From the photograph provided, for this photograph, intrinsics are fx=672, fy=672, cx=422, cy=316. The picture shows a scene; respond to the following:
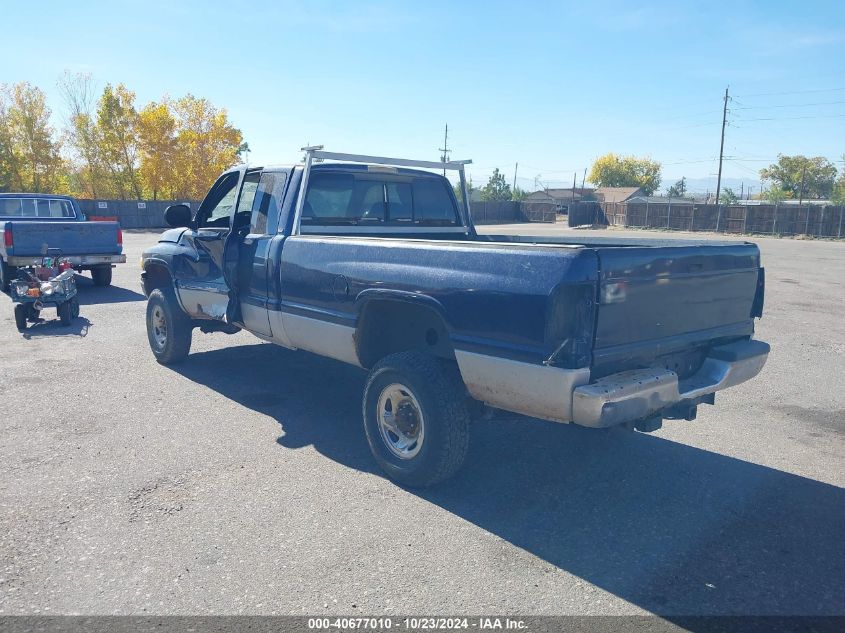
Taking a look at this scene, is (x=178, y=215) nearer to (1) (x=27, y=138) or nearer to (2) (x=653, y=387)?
(2) (x=653, y=387)

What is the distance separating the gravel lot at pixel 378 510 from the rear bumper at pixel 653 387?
0.71 metres

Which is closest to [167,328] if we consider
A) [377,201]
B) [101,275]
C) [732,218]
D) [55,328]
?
[377,201]

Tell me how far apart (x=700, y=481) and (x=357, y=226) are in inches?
134

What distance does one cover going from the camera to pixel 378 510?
13.1 feet

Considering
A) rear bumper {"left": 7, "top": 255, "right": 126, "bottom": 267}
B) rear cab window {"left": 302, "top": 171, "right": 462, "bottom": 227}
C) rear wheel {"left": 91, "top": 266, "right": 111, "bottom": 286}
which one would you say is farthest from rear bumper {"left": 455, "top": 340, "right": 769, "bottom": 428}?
rear wheel {"left": 91, "top": 266, "right": 111, "bottom": 286}

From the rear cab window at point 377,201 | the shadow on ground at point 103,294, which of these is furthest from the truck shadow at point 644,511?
the shadow on ground at point 103,294

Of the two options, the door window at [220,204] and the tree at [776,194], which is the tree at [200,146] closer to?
the door window at [220,204]

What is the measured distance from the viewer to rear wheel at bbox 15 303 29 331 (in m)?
9.18

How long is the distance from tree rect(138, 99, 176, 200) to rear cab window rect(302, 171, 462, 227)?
153 feet

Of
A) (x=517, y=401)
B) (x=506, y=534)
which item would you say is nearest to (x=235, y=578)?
(x=506, y=534)

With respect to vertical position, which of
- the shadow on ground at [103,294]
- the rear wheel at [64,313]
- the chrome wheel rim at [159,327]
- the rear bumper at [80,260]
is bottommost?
the shadow on ground at [103,294]

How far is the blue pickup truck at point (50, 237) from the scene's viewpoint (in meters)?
11.8

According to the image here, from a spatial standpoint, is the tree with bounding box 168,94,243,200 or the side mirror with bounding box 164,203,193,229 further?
the tree with bounding box 168,94,243,200

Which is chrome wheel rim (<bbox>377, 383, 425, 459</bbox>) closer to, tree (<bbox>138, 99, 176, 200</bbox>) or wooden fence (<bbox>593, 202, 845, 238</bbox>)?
wooden fence (<bbox>593, 202, 845, 238</bbox>)
